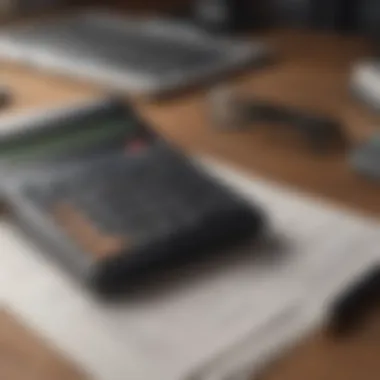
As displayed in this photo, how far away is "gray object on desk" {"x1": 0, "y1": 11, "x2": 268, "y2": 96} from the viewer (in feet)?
3.64

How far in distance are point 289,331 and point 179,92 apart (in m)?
0.53

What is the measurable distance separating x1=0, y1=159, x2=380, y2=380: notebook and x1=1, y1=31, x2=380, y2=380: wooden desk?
0.11 feet

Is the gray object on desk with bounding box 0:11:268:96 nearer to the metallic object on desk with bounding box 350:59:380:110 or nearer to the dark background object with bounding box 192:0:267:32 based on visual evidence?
the dark background object with bounding box 192:0:267:32

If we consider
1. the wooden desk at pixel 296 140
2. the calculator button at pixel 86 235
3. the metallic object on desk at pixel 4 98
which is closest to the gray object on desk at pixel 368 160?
the wooden desk at pixel 296 140

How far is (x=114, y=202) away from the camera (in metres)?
0.70

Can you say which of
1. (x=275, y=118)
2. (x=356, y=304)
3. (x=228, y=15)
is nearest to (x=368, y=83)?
(x=275, y=118)

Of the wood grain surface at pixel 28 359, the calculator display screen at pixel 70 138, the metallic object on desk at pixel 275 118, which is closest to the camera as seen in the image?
the wood grain surface at pixel 28 359

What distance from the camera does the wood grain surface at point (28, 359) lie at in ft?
1.84

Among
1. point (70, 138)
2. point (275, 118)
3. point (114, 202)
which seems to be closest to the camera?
point (114, 202)

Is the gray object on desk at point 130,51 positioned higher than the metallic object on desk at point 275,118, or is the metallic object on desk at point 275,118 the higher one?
the gray object on desk at point 130,51

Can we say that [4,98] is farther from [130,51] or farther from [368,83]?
[368,83]

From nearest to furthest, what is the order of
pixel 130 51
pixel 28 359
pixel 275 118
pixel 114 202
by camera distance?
pixel 28 359, pixel 114 202, pixel 275 118, pixel 130 51

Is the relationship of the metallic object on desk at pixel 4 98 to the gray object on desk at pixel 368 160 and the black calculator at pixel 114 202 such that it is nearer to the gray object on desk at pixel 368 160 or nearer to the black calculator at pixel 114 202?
the black calculator at pixel 114 202

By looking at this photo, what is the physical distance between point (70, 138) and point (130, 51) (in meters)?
0.41
